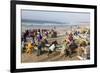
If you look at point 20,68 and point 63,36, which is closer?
point 20,68

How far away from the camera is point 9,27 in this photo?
69.4 inches

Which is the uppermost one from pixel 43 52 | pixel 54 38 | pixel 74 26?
pixel 74 26

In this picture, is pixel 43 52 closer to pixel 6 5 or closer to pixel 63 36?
pixel 63 36

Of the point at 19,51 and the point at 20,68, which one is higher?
the point at 19,51

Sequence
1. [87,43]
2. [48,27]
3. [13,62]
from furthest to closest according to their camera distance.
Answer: [87,43] → [48,27] → [13,62]

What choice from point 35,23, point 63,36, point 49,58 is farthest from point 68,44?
point 35,23

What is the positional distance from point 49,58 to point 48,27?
11.6 inches

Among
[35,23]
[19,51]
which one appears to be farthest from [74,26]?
[19,51]

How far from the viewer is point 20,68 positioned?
5.87ft

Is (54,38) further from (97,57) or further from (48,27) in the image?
(97,57)

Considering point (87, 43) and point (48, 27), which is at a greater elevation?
point (48, 27)

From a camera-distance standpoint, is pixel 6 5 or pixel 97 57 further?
pixel 97 57

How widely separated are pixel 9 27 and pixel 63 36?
1.72 feet

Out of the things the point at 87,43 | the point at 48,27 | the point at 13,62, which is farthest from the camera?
the point at 87,43
